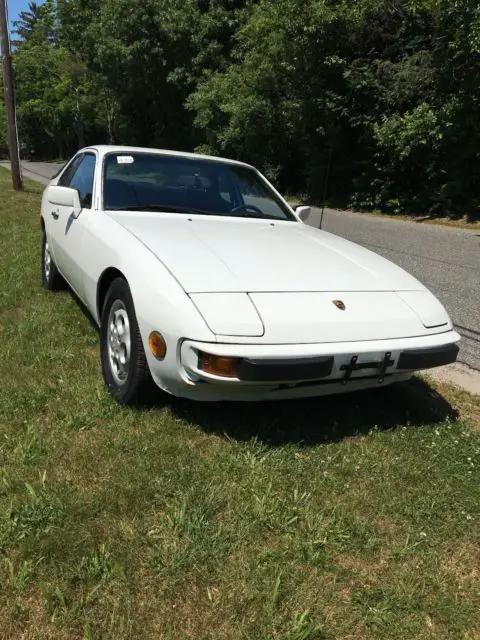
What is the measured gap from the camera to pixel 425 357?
2.67m

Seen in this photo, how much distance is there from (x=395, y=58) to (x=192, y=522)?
14791mm

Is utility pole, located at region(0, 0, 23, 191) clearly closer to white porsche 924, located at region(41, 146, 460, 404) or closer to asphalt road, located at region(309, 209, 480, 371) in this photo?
asphalt road, located at region(309, 209, 480, 371)

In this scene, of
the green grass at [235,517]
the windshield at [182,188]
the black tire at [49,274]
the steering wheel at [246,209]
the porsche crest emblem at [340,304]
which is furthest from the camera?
the black tire at [49,274]

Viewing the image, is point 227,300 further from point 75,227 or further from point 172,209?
point 75,227

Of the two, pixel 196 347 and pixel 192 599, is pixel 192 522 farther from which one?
pixel 196 347

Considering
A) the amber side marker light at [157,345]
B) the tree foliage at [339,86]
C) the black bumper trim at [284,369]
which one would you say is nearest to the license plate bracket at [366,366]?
the black bumper trim at [284,369]

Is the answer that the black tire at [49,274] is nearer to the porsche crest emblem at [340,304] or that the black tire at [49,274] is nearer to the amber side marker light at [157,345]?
the amber side marker light at [157,345]

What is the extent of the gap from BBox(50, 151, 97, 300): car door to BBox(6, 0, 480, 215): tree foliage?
225 inches

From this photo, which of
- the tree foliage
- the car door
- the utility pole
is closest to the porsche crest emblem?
the car door

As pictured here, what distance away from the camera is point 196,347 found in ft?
7.63

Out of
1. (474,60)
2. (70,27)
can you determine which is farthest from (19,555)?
(70,27)

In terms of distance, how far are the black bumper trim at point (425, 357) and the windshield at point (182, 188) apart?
1732 mm

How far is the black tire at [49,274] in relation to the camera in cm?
500

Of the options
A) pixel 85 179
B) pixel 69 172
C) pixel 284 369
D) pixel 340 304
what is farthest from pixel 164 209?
pixel 69 172
